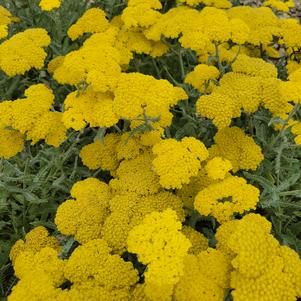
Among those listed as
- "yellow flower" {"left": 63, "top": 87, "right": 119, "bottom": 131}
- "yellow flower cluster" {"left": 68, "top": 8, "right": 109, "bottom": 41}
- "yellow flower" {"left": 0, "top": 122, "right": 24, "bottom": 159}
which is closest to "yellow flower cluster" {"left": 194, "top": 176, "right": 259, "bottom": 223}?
"yellow flower" {"left": 63, "top": 87, "right": 119, "bottom": 131}

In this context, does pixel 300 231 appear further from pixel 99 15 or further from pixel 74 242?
pixel 99 15

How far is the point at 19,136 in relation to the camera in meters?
3.20

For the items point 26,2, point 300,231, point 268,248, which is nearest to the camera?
point 268,248

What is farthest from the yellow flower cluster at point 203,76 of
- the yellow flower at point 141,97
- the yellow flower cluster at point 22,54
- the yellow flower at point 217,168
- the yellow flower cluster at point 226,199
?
the yellow flower cluster at point 22,54

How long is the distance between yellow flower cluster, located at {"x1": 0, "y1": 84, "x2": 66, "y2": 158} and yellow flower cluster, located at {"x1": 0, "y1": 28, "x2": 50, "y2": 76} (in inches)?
16.1

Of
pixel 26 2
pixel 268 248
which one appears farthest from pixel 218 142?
pixel 26 2

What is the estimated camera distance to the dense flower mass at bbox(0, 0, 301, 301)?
2365mm

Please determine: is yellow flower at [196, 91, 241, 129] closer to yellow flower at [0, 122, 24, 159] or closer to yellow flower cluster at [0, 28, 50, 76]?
yellow flower at [0, 122, 24, 159]

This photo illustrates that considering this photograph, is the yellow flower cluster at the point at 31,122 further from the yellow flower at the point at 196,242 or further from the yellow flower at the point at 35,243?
the yellow flower at the point at 196,242

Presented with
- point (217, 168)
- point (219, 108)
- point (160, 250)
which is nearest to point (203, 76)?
point (219, 108)

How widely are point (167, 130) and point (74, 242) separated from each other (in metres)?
1.12

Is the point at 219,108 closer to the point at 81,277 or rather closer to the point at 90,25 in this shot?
the point at 81,277

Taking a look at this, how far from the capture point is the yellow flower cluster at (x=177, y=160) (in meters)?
2.75

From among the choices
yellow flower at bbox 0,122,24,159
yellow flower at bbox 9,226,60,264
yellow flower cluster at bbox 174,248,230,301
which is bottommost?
yellow flower at bbox 9,226,60,264
